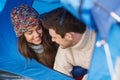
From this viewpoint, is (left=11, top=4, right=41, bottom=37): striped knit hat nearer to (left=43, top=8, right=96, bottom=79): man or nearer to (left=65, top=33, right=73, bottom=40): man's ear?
(left=43, top=8, right=96, bottom=79): man

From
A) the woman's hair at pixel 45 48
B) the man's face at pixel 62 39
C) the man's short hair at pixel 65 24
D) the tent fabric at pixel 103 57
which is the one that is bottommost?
the tent fabric at pixel 103 57

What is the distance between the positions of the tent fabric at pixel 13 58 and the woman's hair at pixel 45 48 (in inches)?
2.1

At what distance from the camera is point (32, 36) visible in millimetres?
2049

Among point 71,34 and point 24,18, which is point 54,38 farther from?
point 24,18

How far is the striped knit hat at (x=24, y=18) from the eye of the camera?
200 cm

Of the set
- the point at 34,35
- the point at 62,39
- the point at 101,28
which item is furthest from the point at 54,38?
the point at 101,28

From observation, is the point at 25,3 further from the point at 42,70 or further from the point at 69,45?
the point at 69,45

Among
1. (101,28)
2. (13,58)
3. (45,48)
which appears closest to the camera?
(101,28)

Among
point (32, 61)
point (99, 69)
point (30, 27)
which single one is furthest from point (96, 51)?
point (32, 61)

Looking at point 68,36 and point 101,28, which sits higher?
point 68,36

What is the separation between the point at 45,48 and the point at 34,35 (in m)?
0.13

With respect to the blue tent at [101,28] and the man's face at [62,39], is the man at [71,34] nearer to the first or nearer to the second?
the man's face at [62,39]

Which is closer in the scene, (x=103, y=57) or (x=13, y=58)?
(x=103, y=57)

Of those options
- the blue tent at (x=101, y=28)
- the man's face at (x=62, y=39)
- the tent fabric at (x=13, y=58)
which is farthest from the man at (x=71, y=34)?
the tent fabric at (x=13, y=58)
